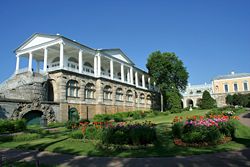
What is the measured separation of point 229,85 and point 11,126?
251 feet

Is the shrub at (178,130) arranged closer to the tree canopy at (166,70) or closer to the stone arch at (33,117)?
the stone arch at (33,117)

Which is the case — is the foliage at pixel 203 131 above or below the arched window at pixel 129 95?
below

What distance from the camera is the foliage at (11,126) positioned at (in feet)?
65.1

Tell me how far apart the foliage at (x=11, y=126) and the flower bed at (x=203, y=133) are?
51.0 ft

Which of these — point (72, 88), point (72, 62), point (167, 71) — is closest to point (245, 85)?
point (167, 71)

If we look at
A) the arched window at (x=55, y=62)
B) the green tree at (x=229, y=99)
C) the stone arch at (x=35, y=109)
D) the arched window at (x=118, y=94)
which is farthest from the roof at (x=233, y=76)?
the stone arch at (x=35, y=109)

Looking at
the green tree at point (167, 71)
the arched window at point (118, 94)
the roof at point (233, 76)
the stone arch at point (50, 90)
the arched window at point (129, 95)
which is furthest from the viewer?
the roof at point (233, 76)

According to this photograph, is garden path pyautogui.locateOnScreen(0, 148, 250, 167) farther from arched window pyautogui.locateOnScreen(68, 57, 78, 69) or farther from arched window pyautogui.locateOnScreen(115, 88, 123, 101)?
arched window pyautogui.locateOnScreen(115, 88, 123, 101)

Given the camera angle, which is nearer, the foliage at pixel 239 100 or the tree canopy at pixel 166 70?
the tree canopy at pixel 166 70

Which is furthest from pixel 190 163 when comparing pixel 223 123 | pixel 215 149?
pixel 223 123

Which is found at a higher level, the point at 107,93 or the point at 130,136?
the point at 107,93

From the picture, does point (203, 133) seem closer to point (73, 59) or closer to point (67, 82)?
point (67, 82)

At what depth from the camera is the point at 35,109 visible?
90.7 ft

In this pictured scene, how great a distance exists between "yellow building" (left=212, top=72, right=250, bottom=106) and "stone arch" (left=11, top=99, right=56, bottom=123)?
6696 centimetres
